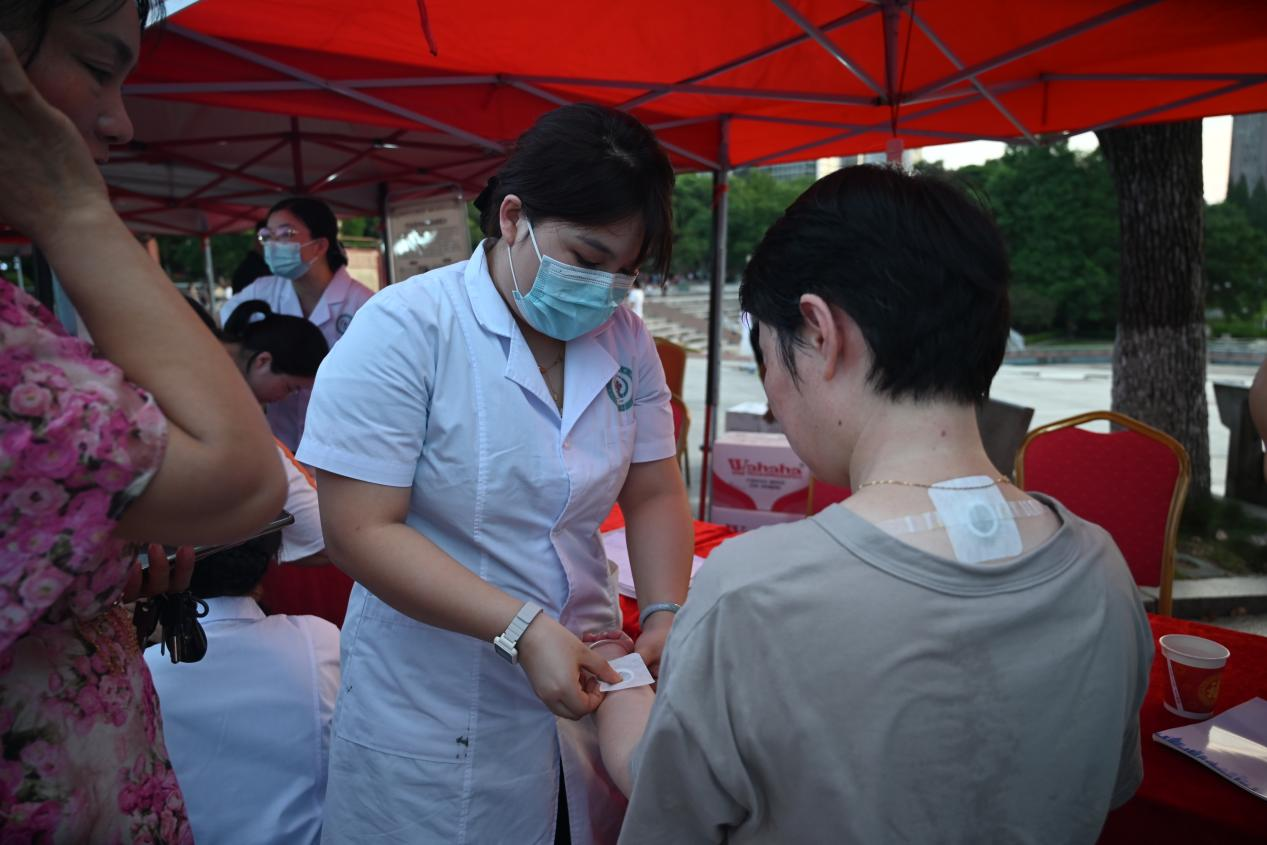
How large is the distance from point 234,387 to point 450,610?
23.6 inches

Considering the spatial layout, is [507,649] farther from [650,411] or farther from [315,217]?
[315,217]

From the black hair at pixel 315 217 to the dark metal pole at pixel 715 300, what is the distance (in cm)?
232

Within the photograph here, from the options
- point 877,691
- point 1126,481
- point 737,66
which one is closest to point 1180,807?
point 877,691

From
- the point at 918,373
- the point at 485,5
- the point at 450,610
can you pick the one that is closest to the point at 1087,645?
the point at 918,373

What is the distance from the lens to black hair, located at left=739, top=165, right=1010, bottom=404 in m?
0.88

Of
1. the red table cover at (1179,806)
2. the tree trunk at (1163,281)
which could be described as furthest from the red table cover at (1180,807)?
the tree trunk at (1163,281)

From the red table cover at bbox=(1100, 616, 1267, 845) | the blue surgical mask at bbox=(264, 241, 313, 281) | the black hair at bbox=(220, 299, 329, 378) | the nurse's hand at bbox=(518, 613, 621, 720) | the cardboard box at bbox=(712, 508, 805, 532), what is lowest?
the cardboard box at bbox=(712, 508, 805, 532)

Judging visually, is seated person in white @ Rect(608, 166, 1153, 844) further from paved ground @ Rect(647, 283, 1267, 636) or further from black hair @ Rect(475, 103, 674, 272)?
paved ground @ Rect(647, 283, 1267, 636)

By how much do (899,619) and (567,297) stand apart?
0.80m

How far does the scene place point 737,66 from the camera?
13.1 feet

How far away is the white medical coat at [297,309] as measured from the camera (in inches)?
140

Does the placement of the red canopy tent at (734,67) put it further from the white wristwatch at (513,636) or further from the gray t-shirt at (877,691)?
the gray t-shirt at (877,691)

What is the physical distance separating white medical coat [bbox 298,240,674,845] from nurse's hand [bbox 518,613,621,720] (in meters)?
0.15

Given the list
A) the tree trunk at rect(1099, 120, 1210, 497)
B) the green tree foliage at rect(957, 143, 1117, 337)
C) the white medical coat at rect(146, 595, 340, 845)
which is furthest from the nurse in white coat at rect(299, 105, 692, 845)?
the green tree foliage at rect(957, 143, 1117, 337)
